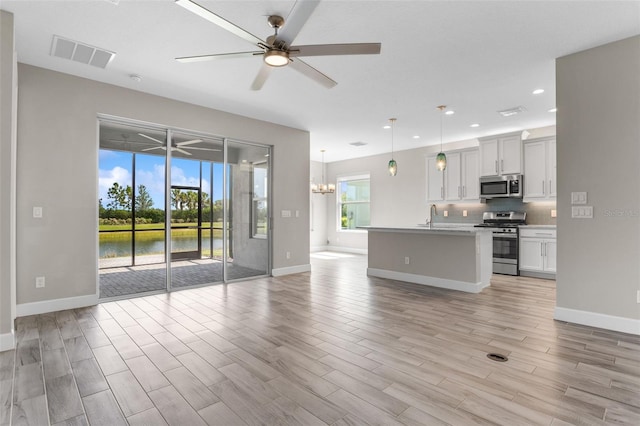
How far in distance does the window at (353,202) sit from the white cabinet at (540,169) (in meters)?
4.37

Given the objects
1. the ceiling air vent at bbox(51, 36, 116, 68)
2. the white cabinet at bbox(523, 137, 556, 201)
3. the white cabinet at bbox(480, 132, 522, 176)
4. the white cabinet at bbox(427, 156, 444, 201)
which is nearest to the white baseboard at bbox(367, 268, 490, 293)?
the white cabinet at bbox(523, 137, 556, 201)

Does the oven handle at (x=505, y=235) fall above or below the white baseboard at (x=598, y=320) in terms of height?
above

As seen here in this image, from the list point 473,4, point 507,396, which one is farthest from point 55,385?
point 473,4

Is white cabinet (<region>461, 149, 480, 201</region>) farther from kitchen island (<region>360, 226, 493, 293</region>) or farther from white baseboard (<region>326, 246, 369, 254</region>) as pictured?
white baseboard (<region>326, 246, 369, 254</region>)

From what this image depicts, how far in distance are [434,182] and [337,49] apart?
5867 millimetres

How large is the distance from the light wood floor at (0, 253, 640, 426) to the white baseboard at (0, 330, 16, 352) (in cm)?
11

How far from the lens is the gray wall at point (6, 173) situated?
Answer: 9.11ft

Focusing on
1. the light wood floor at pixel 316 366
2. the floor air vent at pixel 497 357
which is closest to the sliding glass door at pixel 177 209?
the light wood floor at pixel 316 366

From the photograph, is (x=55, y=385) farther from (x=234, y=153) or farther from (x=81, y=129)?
(x=234, y=153)

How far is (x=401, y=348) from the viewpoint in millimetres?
2805

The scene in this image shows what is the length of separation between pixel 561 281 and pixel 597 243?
54 centimetres

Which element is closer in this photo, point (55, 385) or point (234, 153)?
point (55, 385)

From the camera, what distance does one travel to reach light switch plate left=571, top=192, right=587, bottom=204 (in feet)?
11.3

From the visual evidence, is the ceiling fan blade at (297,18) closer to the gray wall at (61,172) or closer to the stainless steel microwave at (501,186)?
the gray wall at (61,172)
